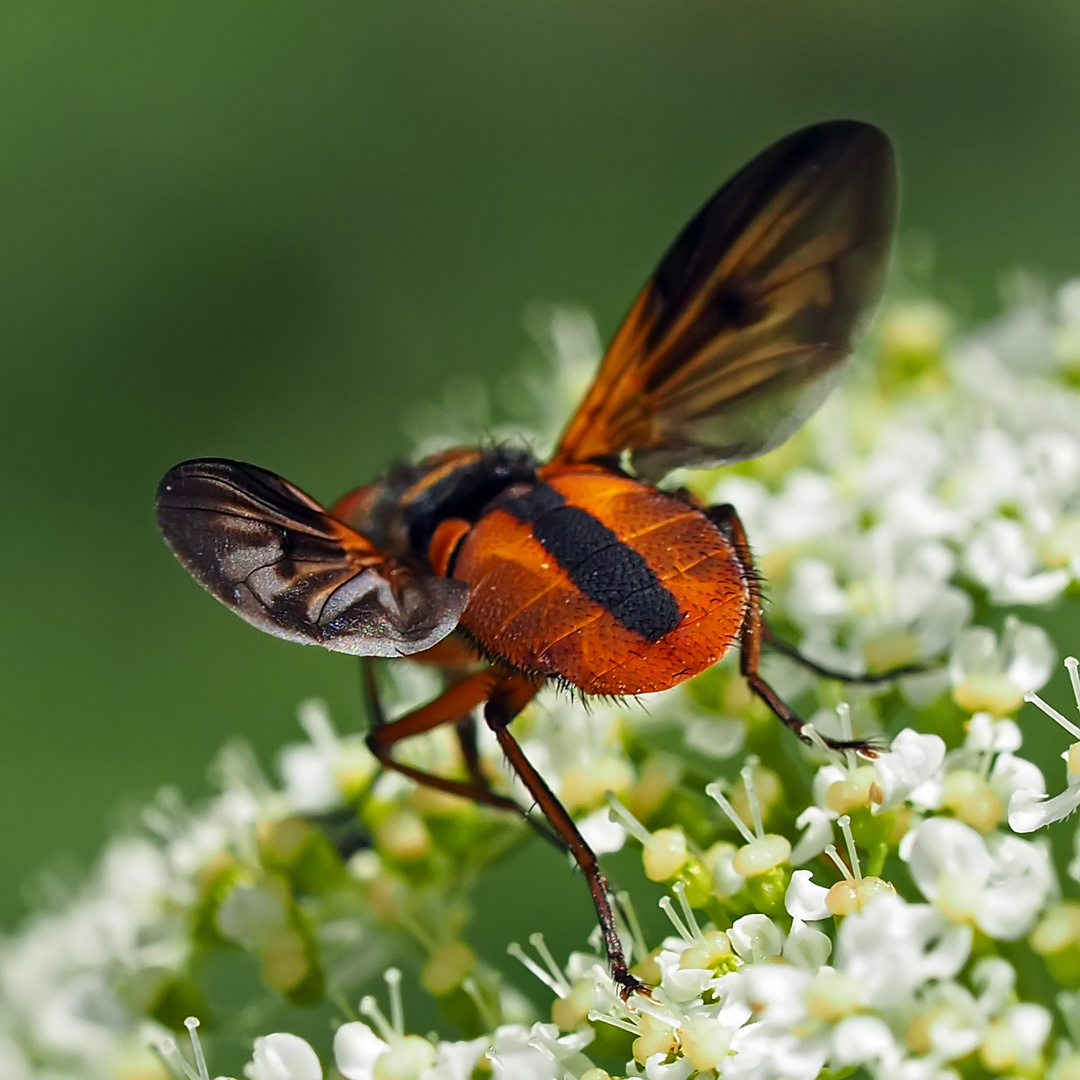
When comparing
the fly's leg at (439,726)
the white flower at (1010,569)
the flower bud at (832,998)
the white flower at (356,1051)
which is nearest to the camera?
the flower bud at (832,998)

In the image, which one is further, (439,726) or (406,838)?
(406,838)

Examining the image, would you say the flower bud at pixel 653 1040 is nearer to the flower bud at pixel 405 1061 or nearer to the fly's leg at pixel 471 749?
the flower bud at pixel 405 1061

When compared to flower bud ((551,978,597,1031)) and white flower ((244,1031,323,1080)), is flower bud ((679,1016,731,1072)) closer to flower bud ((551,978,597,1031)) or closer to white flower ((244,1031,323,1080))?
flower bud ((551,978,597,1031))

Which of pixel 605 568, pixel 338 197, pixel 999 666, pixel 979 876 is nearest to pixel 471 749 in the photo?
pixel 605 568

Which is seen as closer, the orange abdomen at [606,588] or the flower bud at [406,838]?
the orange abdomen at [606,588]

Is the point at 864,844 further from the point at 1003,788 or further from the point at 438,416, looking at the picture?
the point at 438,416

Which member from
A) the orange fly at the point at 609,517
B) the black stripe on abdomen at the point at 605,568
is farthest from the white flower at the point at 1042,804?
the black stripe on abdomen at the point at 605,568

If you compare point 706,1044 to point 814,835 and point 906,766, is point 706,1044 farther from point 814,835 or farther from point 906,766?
point 906,766
